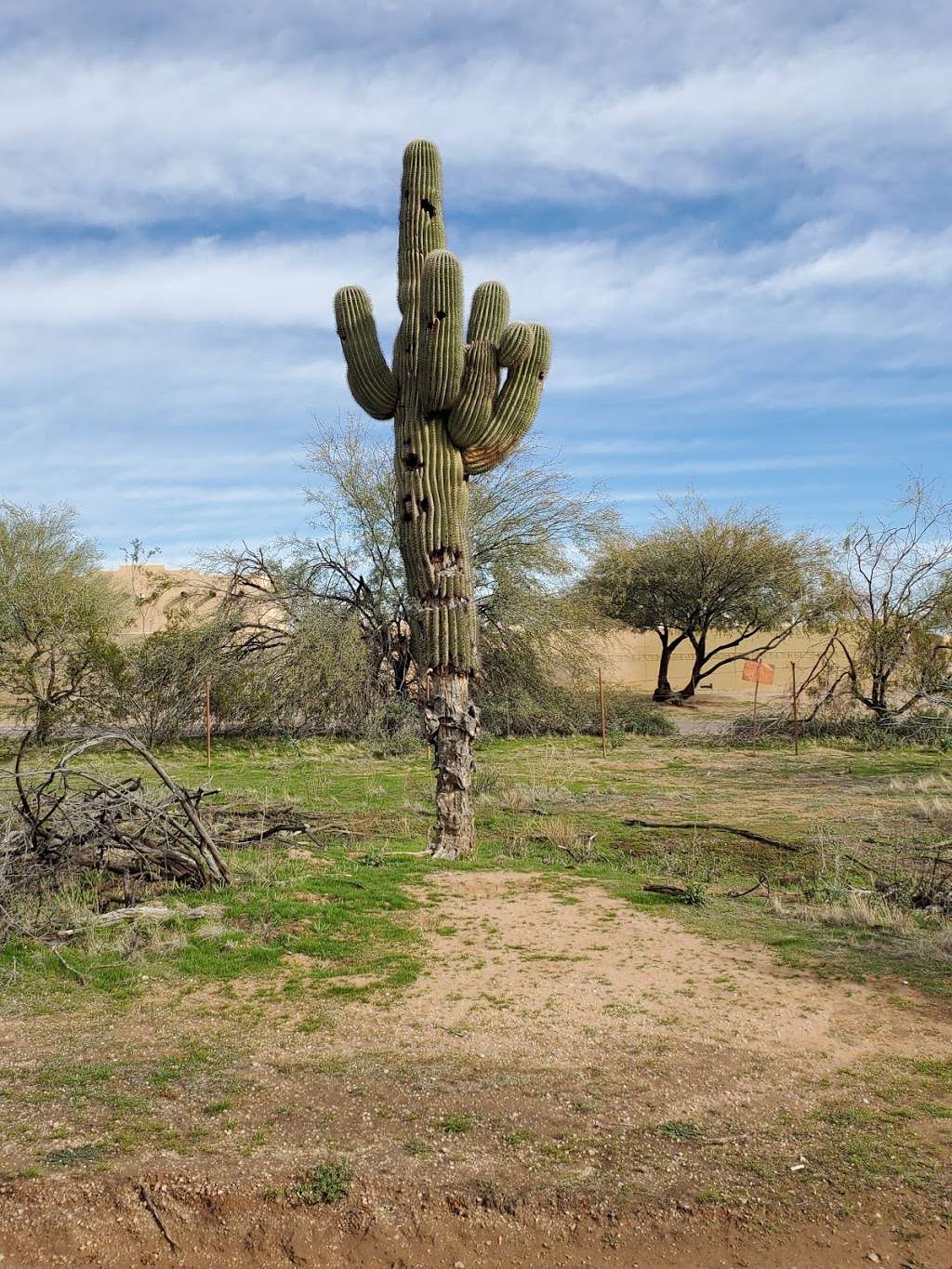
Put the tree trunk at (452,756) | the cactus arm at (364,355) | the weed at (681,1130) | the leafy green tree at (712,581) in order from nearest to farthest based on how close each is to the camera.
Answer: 1. the weed at (681,1130)
2. the tree trunk at (452,756)
3. the cactus arm at (364,355)
4. the leafy green tree at (712,581)

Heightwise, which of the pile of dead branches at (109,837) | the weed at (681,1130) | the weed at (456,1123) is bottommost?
the weed at (681,1130)

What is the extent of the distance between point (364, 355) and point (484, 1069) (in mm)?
8242

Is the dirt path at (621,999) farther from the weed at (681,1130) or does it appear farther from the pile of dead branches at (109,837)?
the pile of dead branches at (109,837)

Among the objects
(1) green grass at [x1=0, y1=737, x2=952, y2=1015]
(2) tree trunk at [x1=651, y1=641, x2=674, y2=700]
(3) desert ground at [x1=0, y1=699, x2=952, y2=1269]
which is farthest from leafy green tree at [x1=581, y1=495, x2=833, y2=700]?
(3) desert ground at [x1=0, y1=699, x2=952, y2=1269]

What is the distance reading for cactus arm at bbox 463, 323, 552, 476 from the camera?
11.3 meters

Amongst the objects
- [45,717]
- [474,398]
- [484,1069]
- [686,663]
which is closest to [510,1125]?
[484,1069]

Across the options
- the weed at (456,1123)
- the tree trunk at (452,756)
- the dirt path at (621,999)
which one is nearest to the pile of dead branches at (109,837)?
the dirt path at (621,999)

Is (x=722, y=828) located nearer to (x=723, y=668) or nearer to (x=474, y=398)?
(x=474, y=398)

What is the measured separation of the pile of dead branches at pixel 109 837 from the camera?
789cm

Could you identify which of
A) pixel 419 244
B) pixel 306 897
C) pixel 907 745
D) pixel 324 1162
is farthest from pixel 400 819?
pixel 907 745

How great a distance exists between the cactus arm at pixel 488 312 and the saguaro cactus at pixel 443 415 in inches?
0.5

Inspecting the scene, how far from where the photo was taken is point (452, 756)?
34.8 ft

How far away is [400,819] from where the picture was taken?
12.2 meters

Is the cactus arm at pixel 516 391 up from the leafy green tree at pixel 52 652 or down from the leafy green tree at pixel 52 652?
up
